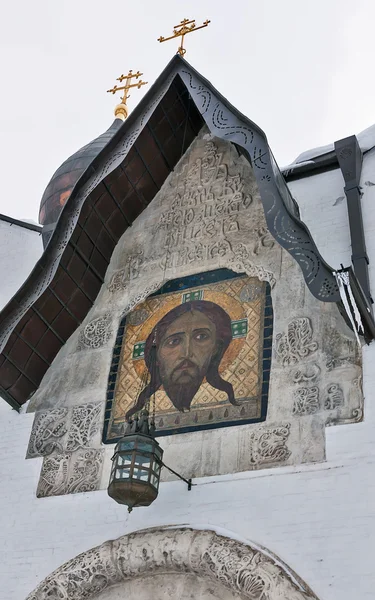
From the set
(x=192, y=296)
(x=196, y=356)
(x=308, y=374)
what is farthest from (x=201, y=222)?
(x=308, y=374)

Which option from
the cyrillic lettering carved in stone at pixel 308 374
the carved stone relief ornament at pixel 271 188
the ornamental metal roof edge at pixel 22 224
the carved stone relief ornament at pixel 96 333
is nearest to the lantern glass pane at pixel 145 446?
the cyrillic lettering carved in stone at pixel 308 374

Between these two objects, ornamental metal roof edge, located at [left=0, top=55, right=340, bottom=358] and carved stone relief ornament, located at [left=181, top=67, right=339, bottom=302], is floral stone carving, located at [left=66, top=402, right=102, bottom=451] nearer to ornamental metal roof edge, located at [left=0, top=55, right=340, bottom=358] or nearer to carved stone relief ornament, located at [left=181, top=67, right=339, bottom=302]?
ornamental metal roof edge, located at [left=0, top=55, right=340, bottom=358]

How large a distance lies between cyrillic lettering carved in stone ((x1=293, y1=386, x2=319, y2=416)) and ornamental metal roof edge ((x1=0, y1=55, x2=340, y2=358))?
0.74 meters

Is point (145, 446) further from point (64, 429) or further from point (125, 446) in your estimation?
point (64, 429)

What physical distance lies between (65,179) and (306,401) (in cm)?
748

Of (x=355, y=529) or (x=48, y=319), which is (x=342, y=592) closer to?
(x=355, y=529)

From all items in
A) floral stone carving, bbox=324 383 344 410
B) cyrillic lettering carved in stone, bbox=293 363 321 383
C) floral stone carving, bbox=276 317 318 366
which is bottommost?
floral stone carving, bbox=324 383 344 410

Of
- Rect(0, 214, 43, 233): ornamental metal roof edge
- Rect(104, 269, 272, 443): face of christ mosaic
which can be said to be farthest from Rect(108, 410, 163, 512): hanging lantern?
Rect(0, 214, 43, 233): ornamental metal roof edge

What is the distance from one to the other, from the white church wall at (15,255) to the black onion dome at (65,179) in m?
3.16

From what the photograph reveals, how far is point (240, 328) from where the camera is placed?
6555mm

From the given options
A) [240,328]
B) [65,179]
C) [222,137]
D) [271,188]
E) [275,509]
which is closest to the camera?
[275,509]

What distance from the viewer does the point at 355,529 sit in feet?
17.0

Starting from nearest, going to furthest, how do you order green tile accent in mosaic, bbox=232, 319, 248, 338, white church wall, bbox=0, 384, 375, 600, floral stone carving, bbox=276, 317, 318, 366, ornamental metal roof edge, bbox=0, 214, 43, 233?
white church wall, bbox=0, 384, 375, 600 < floral stone carving, bbox=276, 317, 318, 366 < green tile accent in mosaic, bbox=232, 319, 248, 338 < ornamental metal roof edge, bbox=0, 214, 43, 233

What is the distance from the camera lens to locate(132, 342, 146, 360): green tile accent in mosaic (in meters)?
6.96
